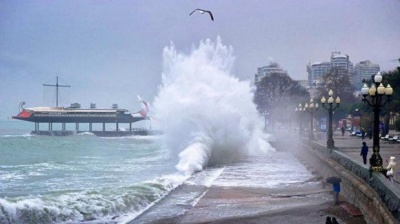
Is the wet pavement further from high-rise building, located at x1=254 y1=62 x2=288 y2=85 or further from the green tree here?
high-rise building, located at x1=254 y1=62 x2=288 y2=85

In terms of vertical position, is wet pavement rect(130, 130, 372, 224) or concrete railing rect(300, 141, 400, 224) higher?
concrete railing rect(300, 141, 400, 224)

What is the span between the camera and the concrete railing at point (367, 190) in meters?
8.62

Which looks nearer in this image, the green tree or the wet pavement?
the wet pavement

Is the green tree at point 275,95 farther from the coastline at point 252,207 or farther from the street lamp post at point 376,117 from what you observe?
the street lamp post at point 376,117

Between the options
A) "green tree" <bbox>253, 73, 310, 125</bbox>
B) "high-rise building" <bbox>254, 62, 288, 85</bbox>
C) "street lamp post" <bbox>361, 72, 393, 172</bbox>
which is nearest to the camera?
"street lamp post" <bbox>361, 72, 393, 172</bbox>

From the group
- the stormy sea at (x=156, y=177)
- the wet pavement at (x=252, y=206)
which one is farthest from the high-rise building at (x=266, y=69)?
the wet pavement at (x=252, y=206)

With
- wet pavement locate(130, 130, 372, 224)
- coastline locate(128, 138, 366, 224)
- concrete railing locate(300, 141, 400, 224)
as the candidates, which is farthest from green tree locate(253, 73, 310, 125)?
coastline locate(128, 138, 366, 224)

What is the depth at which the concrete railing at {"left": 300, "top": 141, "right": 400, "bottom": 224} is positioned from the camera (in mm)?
8617

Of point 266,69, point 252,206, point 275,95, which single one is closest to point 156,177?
point 252,206

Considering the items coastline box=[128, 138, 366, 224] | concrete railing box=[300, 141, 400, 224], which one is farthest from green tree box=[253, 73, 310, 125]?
coastline box=[128, 138, 366, 224]

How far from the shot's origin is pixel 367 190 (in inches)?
431

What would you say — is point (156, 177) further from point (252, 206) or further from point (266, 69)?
point (266, 69)

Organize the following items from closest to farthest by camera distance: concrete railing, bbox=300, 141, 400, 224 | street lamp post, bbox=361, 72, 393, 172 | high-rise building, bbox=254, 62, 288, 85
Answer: concrete railing, bbox=300, 141, 400, 224 → street lamp post, bbox=361, 72, 393, 172 → high-rise building, bbox=254, 62, 288, 85

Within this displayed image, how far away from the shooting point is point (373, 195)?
10.3m
